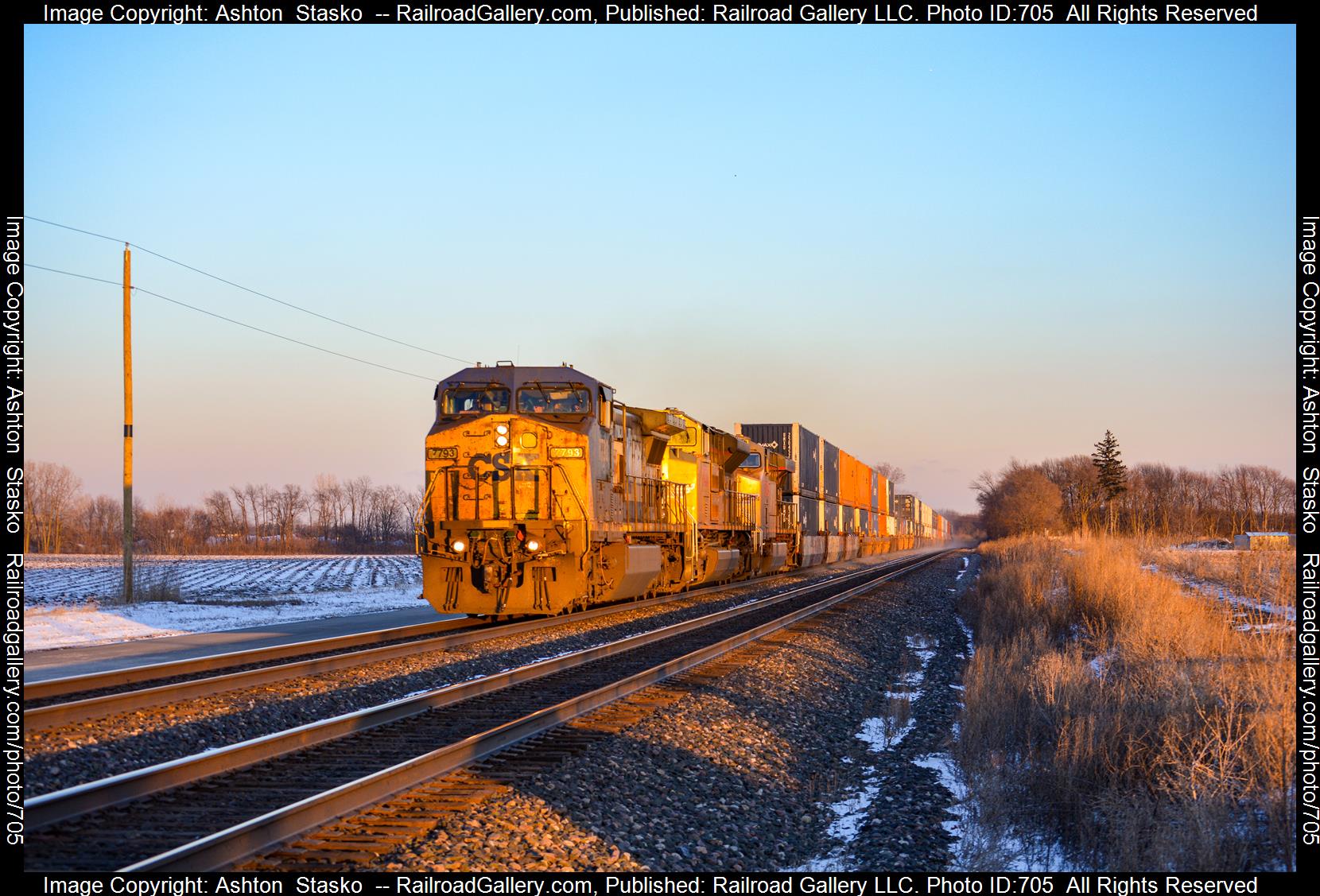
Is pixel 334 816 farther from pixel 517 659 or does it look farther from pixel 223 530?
pixel 223 530

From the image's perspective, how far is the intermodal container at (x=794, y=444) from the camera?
35375mm

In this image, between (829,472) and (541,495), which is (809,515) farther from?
(541,495)

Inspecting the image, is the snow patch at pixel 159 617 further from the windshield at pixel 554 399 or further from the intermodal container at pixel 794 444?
the intermodal container at pixel 794 444

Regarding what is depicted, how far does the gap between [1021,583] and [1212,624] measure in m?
8.49

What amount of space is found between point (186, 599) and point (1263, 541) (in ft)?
66.8

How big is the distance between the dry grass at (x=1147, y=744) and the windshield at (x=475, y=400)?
8804mm

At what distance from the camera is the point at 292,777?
624cm

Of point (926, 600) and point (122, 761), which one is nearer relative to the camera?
→ point (122, 761)

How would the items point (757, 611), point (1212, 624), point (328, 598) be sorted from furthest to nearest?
point (328, 598), point (757, 611), point (1212, 624)

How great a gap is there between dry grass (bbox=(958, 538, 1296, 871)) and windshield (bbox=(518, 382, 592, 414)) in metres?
7.91

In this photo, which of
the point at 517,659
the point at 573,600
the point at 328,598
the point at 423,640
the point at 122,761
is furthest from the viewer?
the point at 328,598

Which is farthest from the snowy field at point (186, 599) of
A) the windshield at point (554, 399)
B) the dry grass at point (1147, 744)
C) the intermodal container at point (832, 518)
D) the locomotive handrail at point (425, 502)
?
the intermodal container at point (832, 518)

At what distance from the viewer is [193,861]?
4.35 m
